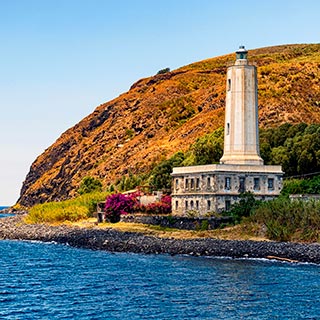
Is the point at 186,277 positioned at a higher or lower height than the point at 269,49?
lower

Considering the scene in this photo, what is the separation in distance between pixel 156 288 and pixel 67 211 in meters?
48.2

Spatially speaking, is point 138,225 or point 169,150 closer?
point 138,225

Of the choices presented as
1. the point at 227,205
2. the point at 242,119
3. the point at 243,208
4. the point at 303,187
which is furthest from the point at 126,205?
the point at 303,187

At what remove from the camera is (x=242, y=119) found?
63.2 metres

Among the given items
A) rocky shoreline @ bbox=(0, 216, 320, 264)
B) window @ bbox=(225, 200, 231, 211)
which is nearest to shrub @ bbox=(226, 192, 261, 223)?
window @ bbox=(225, 200, 231, 211)

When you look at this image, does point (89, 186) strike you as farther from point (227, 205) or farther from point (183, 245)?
point (183, 245)

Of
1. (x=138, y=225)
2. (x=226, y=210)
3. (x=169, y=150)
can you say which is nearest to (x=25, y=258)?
(x=138, y=225)

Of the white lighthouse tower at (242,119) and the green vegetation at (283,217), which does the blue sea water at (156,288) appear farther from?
the white lighthouse tower at (242,119)

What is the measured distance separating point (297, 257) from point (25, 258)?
810 inches

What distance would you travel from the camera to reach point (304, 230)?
5288cm

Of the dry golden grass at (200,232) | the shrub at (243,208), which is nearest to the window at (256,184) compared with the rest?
the shrub at (243,208)

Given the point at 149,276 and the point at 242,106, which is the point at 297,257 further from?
the point at 242,106

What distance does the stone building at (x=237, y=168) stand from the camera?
61750 millimetres

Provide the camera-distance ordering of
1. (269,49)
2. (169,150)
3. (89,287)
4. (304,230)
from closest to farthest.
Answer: (89,287), (304,230), (169,150), (269,49)
